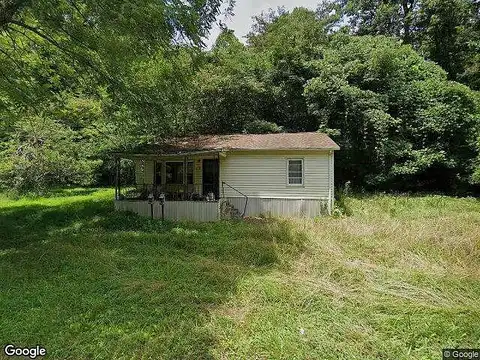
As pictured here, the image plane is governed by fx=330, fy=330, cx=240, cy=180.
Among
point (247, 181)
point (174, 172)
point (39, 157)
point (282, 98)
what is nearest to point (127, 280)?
point (247, 181)

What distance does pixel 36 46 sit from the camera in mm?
10672

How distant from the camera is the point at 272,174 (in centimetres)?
1375

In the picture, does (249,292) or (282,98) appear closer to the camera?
(249,292)

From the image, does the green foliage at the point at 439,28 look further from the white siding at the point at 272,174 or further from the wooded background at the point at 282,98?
the white siding at the point at 272,174

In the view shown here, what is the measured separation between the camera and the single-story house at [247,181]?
13.0m

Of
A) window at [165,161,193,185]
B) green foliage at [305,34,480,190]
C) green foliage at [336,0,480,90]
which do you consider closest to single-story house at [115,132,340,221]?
window at [165,161,193,185]

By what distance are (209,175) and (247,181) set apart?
1.97 metres

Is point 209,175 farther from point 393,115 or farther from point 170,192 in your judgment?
point 393,115

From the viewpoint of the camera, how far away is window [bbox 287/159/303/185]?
44.7 ft

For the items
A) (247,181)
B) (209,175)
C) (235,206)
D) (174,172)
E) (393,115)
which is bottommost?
(235,206)

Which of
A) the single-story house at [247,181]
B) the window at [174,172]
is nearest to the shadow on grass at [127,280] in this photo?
the single-story house at [247,181]

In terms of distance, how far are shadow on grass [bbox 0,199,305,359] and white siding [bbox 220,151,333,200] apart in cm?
283

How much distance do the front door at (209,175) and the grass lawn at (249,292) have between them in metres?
4.67

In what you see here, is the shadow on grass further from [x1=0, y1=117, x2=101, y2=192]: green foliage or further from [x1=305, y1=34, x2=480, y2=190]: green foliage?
[x1=305, y1=34, x2=480, y2=190]: green foliage
